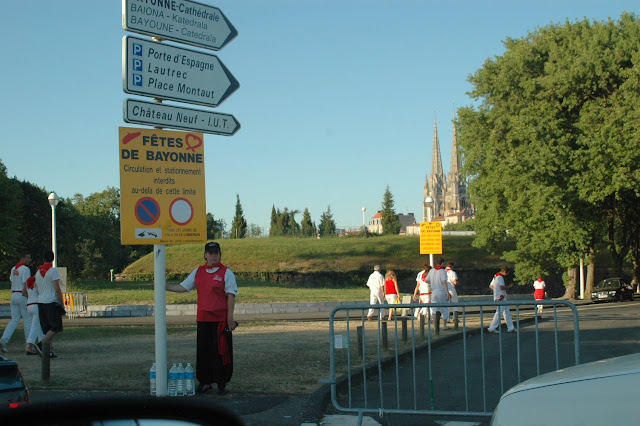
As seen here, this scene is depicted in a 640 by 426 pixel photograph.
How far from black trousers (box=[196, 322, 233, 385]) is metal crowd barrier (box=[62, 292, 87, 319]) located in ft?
70.9

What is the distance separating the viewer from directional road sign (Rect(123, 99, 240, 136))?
25.0ft

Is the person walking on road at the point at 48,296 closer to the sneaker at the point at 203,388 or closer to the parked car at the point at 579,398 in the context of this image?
the sneaker at the point at 203,388

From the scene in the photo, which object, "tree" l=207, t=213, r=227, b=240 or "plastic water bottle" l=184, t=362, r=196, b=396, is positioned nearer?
"plastic water bottle" l=184, t=362, r=196, b=396

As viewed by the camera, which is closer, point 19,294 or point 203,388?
point 203,388

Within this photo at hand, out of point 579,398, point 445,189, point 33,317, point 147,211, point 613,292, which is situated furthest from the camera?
point 445,189

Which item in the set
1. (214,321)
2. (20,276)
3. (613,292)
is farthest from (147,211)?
(613,292)

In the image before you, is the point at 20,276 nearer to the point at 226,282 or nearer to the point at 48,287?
the point at 48,287

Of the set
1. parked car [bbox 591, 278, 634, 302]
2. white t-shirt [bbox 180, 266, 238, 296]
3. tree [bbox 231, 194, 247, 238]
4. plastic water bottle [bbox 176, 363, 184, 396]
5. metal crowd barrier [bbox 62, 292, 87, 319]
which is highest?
tree [bbox 231, 194, 247, 238]

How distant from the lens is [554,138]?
3509cm

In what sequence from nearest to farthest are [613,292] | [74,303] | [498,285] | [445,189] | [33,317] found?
1. [33,317]
2. [498,285]
3. [74,303]
4. [613,292]
5. [445,189]

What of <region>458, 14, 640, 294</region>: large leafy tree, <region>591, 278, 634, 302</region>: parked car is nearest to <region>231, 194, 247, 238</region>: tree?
<region>458, 14, 640, 294</region>: large leafy tree

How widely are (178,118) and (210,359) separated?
115 inches

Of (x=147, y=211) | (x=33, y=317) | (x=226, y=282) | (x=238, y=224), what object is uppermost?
(x=238, y=224)

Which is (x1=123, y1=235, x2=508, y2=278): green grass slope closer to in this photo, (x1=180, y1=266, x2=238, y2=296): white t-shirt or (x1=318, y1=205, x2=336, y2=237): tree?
(x1=318, y1=205, x2=336, y2=237): tree
